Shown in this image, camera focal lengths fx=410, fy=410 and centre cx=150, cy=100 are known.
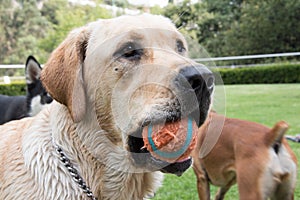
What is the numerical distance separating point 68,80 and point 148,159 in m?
0.62

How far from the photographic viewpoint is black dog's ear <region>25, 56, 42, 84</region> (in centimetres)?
790

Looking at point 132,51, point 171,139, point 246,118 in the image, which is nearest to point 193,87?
point 171,139

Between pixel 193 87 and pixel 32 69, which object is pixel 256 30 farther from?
pixel 193 87

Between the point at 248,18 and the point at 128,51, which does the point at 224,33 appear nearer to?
the point at 248,18

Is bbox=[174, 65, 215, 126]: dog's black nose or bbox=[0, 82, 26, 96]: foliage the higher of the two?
bbox=[174, 65, 215, 126]: dog's black nose

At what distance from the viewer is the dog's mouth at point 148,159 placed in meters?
2.20

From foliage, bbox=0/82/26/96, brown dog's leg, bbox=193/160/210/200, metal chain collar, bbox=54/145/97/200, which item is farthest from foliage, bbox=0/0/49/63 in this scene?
metal chain collar, bbox=54/145/97/200

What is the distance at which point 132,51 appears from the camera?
228cm

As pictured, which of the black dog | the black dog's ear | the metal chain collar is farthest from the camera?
the black dog's ear

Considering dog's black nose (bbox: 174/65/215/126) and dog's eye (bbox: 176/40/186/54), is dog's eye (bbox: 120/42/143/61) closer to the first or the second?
dog's eye (bbox: 176/40/186/54)

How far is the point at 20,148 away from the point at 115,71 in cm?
75

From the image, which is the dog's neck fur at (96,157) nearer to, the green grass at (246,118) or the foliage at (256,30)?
the green grass at (246,118)

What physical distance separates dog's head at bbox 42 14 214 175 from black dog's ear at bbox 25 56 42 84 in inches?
226

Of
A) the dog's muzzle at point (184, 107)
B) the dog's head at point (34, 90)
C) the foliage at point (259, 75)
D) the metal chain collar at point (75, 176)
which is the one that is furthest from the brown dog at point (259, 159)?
the foliage at point (259, 75)
